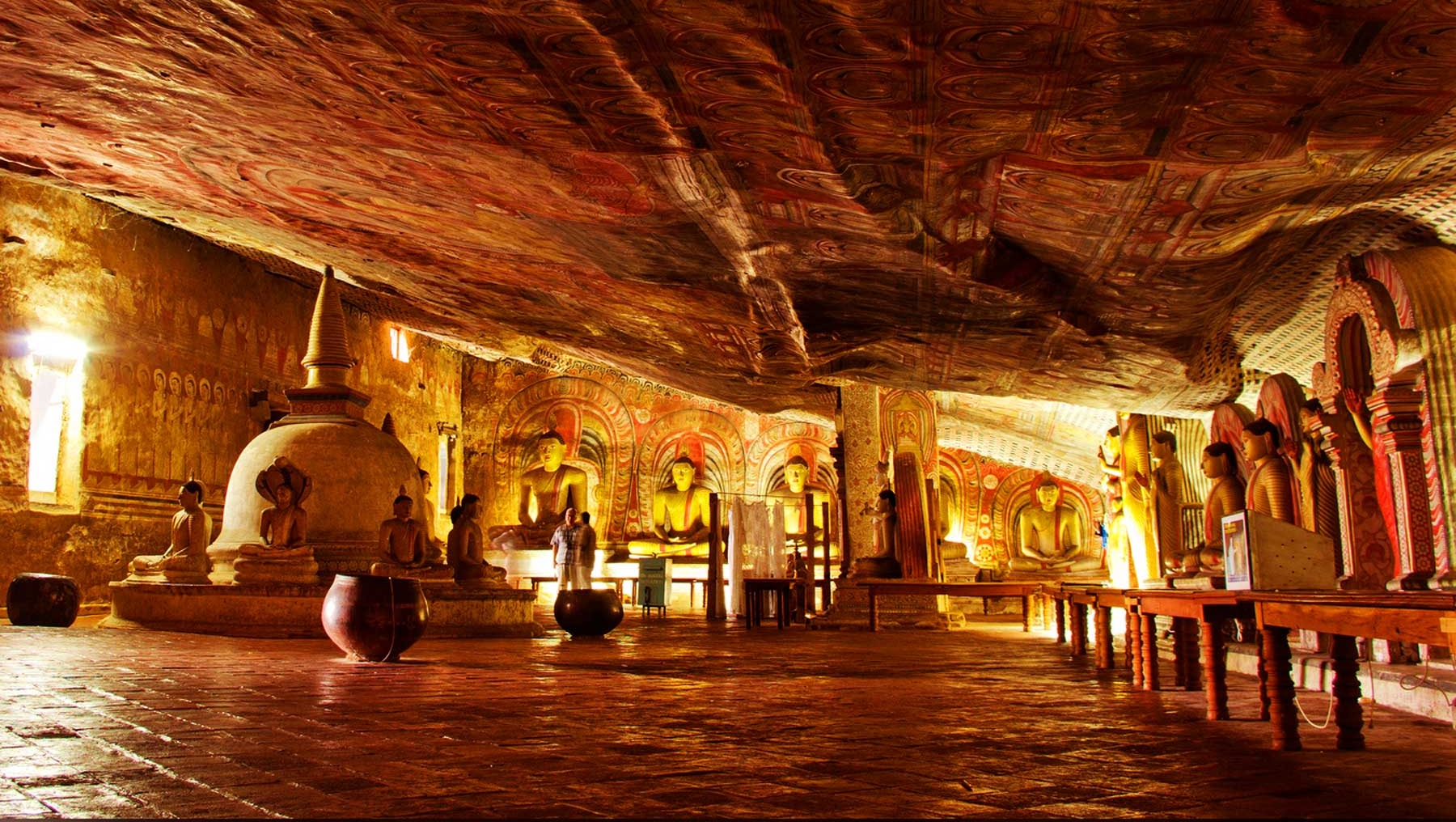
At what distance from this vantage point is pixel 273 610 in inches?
462

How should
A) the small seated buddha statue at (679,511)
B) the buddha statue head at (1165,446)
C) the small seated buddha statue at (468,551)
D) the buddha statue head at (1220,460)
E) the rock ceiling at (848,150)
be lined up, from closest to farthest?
the rock ceiling at (848,150), the buddha statue head at (1220,460), the buddha statue head at (1165,446), the small seated buddha statue at (468,551), the small seated buddha statue at (679,511)

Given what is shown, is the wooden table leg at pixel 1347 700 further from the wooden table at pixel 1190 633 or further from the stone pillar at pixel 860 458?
the stone pillar at pixel 860 458

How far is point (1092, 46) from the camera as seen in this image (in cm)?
467

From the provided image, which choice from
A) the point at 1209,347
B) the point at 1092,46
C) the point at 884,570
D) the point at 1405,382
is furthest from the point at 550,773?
the point at 884,570

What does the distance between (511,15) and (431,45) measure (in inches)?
30.3

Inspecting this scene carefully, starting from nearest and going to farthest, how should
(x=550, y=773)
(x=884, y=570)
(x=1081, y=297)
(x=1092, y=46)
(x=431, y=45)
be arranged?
(x=550, y=773) → (x=1092, y=46) → (x=431, y=45) → (x=1081, y=297) → (x=884, y=570)

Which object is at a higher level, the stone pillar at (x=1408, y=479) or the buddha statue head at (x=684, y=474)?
the buddha statue head at (x=684, y=474)

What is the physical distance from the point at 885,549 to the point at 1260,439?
27.3 ft

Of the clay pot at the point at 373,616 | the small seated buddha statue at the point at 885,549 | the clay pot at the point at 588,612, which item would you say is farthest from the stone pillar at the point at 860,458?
the clay pot at the point at 373,616

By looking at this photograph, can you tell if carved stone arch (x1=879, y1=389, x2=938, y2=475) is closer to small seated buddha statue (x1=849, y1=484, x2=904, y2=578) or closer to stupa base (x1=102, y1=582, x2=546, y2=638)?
small seated buddha statue (x1=849, y1=484, x2=904, y2=578)

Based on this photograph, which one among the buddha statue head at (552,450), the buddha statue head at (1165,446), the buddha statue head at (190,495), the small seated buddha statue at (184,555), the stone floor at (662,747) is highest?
the buddha statue head at (552,450)

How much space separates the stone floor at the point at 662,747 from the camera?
2.93 metres

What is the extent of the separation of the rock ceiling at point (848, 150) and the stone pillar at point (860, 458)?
4.20 metres

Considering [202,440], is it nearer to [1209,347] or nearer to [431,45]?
[431,45]
